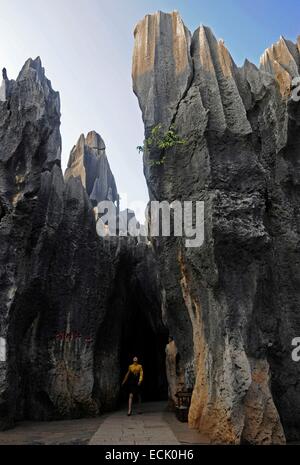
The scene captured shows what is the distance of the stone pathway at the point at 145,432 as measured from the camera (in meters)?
7.34

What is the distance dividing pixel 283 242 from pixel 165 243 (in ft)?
9.69

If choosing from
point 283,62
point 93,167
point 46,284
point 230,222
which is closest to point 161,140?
point 230,222

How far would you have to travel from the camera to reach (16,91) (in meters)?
11.9

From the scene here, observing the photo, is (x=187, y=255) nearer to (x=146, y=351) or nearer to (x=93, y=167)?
(x=146, y=351)

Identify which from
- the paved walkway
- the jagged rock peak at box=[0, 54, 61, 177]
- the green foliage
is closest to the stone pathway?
the paved walkway

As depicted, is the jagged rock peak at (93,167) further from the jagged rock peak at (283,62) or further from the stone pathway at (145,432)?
the stone pathway at (145,432)

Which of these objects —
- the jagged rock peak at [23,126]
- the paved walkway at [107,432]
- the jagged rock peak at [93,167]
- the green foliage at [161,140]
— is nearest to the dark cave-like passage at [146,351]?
the paved walkway at [107,432]

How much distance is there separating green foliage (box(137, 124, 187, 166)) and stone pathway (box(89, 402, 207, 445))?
6347mm

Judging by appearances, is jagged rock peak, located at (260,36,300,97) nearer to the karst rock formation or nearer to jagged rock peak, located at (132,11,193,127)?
the karst rock formation

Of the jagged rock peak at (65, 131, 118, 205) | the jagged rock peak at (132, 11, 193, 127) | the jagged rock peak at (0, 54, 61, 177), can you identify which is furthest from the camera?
the jagged rock peak at (65, 131, 118, 205)

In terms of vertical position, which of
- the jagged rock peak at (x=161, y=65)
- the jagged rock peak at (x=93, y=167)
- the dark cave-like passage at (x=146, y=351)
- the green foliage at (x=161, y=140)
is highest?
the jagged rock peak at (x=93, y=167)

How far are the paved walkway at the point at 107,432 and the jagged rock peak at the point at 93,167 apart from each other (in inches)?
1117

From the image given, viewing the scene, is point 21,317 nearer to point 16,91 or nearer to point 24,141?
point 24,141

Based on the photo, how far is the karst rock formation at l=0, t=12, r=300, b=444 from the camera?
8281 mm
